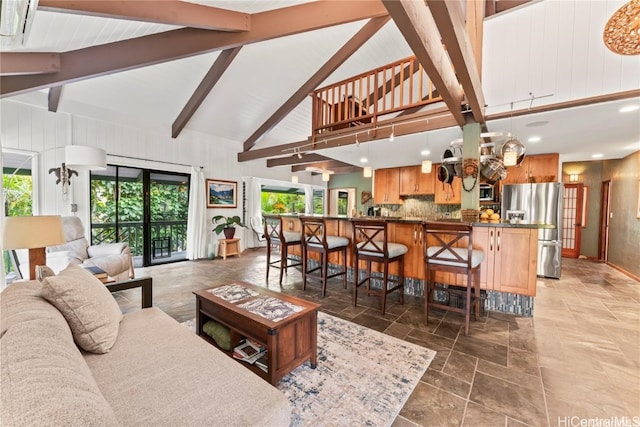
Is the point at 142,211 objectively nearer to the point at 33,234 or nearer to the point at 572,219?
the point at 33,234

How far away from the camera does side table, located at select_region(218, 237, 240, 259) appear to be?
18.9ft

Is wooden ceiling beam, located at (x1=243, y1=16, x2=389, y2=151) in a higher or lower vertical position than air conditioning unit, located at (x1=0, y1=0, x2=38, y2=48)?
higher

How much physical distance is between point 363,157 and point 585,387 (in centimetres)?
435

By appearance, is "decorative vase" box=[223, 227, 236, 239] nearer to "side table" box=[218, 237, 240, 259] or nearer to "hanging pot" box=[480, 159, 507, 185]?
"side table" box=[218, 237, 240, 259]

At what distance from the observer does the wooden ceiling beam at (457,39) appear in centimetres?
144

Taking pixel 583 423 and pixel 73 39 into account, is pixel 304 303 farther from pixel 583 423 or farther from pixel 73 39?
pixel 73 39

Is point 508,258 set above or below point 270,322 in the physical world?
above

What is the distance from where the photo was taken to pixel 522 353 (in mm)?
2057

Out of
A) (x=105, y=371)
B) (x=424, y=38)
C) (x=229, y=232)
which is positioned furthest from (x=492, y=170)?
(x=229, y=232)

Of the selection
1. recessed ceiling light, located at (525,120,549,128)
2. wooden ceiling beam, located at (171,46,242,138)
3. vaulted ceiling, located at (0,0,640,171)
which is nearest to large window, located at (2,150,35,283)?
vaulted ceiling, located at (0,0,640,171)

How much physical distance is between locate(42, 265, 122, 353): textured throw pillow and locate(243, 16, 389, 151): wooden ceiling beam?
13.7 feet

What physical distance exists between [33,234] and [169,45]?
97.4 inches

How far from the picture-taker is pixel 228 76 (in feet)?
14.0

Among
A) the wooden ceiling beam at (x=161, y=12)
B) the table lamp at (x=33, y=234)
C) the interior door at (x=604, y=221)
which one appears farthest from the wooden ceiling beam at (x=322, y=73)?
the interior door at (x=604, y=221)
